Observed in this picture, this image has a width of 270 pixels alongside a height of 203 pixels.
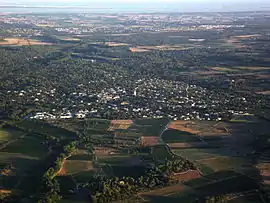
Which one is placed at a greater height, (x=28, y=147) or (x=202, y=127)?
(x=202, y=127)

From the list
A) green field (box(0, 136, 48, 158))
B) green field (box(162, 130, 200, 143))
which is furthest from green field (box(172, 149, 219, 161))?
green field (box(0, 136, 48, 158))

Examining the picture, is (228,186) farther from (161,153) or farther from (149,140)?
(149,140)

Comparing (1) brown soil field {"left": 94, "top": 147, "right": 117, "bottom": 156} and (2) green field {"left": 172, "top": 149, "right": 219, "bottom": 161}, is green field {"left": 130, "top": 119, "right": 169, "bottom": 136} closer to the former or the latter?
(2) green field {"left": 172, "top": 149, "right": 219, "bottom": 161}

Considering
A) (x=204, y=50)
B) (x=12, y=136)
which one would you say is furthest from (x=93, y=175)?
(x=204, y=50)

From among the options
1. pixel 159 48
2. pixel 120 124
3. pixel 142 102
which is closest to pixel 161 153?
pixel 120 124

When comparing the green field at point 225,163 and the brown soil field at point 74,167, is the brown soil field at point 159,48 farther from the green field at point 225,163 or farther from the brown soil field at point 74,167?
the brown soil field at point 74,167

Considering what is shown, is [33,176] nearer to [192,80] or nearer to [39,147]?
[39,147]

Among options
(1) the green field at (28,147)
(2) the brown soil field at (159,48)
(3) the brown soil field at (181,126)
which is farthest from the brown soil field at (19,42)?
(1) the green field at (28,147)
